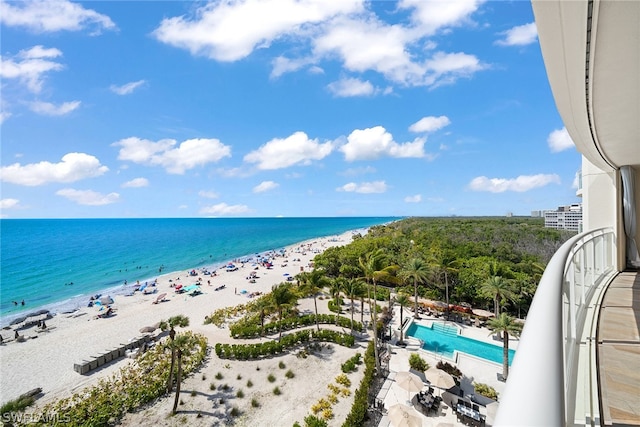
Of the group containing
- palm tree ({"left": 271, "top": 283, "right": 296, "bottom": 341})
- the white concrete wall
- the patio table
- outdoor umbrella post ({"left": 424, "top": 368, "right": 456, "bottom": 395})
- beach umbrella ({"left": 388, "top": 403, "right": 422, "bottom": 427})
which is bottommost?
the patio table

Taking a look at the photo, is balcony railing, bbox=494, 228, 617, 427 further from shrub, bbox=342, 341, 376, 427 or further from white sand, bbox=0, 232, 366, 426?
white sand, bbox=0, 232, 366, 426

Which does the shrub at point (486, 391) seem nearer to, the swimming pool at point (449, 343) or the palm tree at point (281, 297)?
the swimming pool at point (449, 343)

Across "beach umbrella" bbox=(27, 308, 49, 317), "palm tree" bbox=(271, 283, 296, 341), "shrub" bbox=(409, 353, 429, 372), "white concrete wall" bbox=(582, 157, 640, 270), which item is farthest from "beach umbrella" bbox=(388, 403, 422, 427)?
"beach umbrella" bbox=(27, 308, 49, 317)

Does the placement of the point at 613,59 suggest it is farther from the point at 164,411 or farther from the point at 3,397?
the point at 3,397

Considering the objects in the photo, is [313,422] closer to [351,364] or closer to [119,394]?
[351,364]

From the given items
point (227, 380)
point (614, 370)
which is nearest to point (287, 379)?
point (227, 380)

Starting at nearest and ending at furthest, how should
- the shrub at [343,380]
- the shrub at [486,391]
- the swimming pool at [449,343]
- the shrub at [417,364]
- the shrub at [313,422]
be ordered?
the shrub at [313,422] < the shrub at [486,391] < the shrub at [343,380] < the shrub at [417,364] < the swimming pool at [449,343]

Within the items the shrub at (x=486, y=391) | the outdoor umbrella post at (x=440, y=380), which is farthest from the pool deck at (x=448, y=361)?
the outdoor umbrella post at (x=440, y=380)
